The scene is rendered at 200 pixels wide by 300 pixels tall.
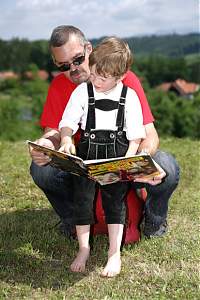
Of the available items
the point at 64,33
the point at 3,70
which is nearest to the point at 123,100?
the point at 64,33

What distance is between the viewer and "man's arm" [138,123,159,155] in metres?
3.27

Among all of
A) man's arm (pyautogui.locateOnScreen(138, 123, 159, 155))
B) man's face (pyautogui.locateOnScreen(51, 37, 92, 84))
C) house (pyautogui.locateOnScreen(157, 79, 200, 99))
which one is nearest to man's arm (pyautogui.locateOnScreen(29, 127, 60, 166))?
man's face (pyautogui.locateOnScreen(51, 37, 92, 84))

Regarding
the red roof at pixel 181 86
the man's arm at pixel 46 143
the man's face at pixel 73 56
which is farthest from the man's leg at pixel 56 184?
the red roof at pixel 181 86

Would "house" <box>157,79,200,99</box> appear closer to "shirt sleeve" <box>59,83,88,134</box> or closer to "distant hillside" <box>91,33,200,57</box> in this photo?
"distant hillside" <box>91,33,200,57</box>

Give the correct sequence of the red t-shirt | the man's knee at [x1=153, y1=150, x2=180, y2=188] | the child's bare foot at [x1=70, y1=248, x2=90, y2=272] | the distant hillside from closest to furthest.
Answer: the child's bare foot at [x1=70, y1=248, x2=90, y2=272]
the man's knee at [x1=153, y1=150, x2=180, y2=188]
the red t-shirt
the distant hillside

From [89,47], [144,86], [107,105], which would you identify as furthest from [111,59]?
[144,86]

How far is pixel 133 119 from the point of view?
123 inches

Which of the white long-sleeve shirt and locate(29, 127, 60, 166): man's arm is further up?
the white long-sleeve shirt

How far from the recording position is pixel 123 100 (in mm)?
3152

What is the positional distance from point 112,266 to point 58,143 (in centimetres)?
86

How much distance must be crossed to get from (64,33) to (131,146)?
0.84m

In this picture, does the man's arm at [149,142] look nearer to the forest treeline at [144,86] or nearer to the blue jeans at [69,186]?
the blue jeans at [69,186]

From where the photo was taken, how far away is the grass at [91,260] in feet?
9.67

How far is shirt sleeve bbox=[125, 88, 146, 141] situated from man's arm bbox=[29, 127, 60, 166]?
1.66 feet
